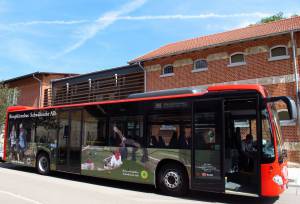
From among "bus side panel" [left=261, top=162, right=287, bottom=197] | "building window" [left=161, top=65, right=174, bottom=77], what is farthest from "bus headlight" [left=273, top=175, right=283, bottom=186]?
"building window" [left=161, top=65, right=174, bottom=77]

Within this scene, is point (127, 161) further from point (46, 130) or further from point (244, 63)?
point (244, 63)

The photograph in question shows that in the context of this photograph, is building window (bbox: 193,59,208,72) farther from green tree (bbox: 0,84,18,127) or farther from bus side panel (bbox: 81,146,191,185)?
green tree (bbox: 0,84,18,127)

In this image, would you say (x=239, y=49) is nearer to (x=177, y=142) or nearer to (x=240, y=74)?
(x=240, y=74)

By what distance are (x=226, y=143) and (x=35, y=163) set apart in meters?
8.88

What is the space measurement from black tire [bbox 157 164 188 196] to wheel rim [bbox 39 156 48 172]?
5930mm

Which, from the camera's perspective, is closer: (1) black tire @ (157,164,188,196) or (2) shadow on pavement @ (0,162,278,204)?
(2) shadow on pavement @ (0,162,278,204)

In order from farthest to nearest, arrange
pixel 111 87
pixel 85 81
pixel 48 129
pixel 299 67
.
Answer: pixel 85 81 → pixel 111 87 → pixel 299 67 → pixel 48 129

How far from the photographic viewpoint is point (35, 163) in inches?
607

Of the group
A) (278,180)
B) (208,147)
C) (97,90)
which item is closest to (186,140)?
(208,147)

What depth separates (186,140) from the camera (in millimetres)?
10211

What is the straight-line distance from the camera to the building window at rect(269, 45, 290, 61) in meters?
18.8

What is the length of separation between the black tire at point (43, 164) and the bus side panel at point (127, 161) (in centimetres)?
245

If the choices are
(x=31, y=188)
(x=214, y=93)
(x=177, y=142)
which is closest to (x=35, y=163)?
(x=31, y=188)

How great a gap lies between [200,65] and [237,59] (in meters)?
2.36
